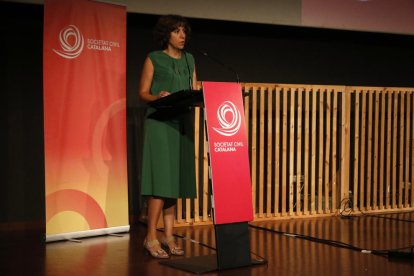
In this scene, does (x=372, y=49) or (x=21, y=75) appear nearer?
(x=21, y=75)

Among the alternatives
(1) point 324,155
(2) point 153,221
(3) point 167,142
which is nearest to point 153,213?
(2) point 153,221

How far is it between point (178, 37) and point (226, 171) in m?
1.07

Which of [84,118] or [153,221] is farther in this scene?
[84,118]

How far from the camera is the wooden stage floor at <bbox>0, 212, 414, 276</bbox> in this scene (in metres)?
3.40

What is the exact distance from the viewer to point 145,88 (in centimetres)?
373

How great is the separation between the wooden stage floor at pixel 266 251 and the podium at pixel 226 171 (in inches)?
5.2

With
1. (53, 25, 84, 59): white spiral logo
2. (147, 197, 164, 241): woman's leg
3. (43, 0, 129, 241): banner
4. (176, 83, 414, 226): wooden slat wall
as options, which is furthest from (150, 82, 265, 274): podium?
(176, 83, 414, 226): wooden slat wall

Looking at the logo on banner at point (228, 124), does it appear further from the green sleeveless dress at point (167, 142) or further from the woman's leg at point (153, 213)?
the woman's leg at point (153, 213)

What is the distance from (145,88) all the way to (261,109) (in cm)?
231

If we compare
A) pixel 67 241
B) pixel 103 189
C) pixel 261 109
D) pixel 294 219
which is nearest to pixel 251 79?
pixel 261 109

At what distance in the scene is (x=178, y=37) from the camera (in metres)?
3.72

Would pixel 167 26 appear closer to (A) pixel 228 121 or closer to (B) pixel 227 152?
(A) pixel 228 121

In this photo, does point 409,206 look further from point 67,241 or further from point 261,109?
point 67,241

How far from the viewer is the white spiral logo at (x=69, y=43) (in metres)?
4.50
